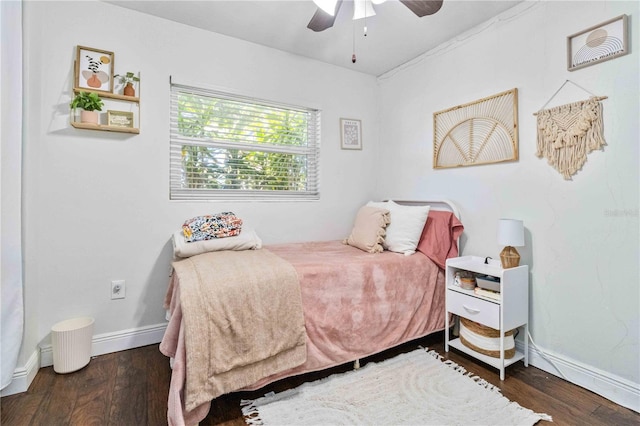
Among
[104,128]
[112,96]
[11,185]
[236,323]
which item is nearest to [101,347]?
[11,185]

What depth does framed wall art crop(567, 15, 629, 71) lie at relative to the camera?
1.62 metres

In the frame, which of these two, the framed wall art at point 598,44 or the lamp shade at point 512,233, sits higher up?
the framed wall art at point 598,44

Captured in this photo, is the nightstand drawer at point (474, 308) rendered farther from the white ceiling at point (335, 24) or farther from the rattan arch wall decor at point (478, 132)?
the white ceiling at point (335, 24)

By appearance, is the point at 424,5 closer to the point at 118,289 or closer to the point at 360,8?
the point at 360,8

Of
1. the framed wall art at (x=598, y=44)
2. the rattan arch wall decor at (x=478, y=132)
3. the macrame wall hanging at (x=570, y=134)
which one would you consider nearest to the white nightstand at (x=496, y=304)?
A: the macrame wall hanging at (x=570, y=134)

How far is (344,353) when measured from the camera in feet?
5.99

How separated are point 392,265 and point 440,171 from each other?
3.51 feet

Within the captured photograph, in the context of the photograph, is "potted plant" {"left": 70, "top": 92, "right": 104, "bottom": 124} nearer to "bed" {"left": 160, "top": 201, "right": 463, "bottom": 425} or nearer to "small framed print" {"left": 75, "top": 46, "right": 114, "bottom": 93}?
"small framed print" {"left": 75, "top": 46, "right": 114, "bottom": 93}

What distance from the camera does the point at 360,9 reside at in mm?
1869

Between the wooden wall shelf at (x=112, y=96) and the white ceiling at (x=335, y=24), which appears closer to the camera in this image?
the wooden wall shelf at (x=112, y=96)

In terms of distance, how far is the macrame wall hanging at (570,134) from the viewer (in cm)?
170

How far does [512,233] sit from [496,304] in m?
0.45

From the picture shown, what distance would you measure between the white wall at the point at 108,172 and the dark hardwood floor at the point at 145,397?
10.9 inches

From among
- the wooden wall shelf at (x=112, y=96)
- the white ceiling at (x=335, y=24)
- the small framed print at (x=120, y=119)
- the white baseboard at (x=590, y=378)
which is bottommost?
the white baseboard at (x=590, y=378)
